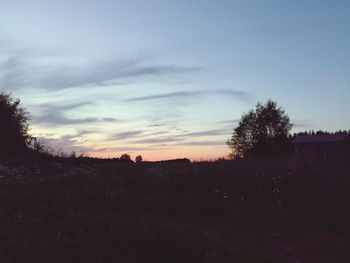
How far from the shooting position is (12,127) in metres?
41.0

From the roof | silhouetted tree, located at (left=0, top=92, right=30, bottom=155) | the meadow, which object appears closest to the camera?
the meadow

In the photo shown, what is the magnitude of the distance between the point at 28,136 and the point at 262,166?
25.3m

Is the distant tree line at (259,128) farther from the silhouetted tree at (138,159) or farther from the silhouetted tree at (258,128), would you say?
the silhouetted tree at (138,159)

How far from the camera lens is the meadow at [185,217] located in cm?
1015

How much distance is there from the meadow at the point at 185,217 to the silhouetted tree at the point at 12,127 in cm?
1709

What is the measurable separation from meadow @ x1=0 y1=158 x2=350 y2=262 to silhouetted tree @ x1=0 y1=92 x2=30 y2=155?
1709 cm

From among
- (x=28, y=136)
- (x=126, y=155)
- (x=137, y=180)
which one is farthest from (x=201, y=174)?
(x=126, y=155)

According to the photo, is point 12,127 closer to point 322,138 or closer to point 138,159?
point 138,159

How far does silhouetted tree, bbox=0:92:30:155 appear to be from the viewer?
39.9 meters

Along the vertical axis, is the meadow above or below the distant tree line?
below

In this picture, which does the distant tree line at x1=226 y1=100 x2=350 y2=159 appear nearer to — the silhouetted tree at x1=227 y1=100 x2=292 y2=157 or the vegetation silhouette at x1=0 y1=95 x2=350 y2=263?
the silhouetted tree at x1=227 y1=100 x2=292 y2=157

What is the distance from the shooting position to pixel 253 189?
60.9 feet

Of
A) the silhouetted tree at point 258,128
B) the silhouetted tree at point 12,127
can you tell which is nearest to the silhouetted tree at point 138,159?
the silhouetted tree at point 12,127

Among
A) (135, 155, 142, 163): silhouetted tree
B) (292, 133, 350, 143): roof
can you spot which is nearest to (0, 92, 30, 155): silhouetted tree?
(135, 155, 142, 163): silhouetted tree
